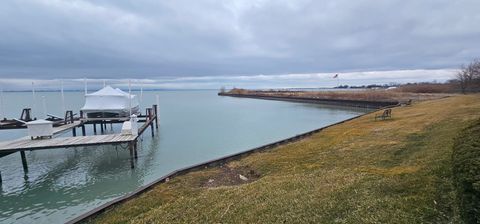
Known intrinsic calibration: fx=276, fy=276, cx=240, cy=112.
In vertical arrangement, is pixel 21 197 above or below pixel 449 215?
below

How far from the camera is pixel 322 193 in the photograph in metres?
5.73

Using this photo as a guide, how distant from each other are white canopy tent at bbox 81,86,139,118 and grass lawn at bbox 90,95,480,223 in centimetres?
1877

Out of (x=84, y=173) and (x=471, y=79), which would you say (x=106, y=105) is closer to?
(x=84, y=173)

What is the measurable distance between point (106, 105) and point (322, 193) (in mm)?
24306

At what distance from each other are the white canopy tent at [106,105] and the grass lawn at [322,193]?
18.8 meters

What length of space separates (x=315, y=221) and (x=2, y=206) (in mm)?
11575

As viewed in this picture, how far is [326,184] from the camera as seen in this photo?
634 cm

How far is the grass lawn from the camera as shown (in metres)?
4.39

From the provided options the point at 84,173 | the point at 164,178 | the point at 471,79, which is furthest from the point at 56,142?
the point at 471,79

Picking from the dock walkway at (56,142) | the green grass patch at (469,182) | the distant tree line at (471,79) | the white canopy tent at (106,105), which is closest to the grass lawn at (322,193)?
the green grass patch at (469,182)

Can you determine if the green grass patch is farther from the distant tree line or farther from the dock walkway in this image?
the distant tree line

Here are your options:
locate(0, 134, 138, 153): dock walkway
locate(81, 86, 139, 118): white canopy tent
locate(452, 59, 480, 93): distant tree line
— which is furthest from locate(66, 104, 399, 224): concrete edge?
locate(452, 59, 480, 93): distant tree line

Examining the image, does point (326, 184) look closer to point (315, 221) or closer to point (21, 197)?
point (315, 221)

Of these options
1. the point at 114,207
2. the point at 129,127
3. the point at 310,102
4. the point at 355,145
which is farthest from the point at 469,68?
the point at 114,207
